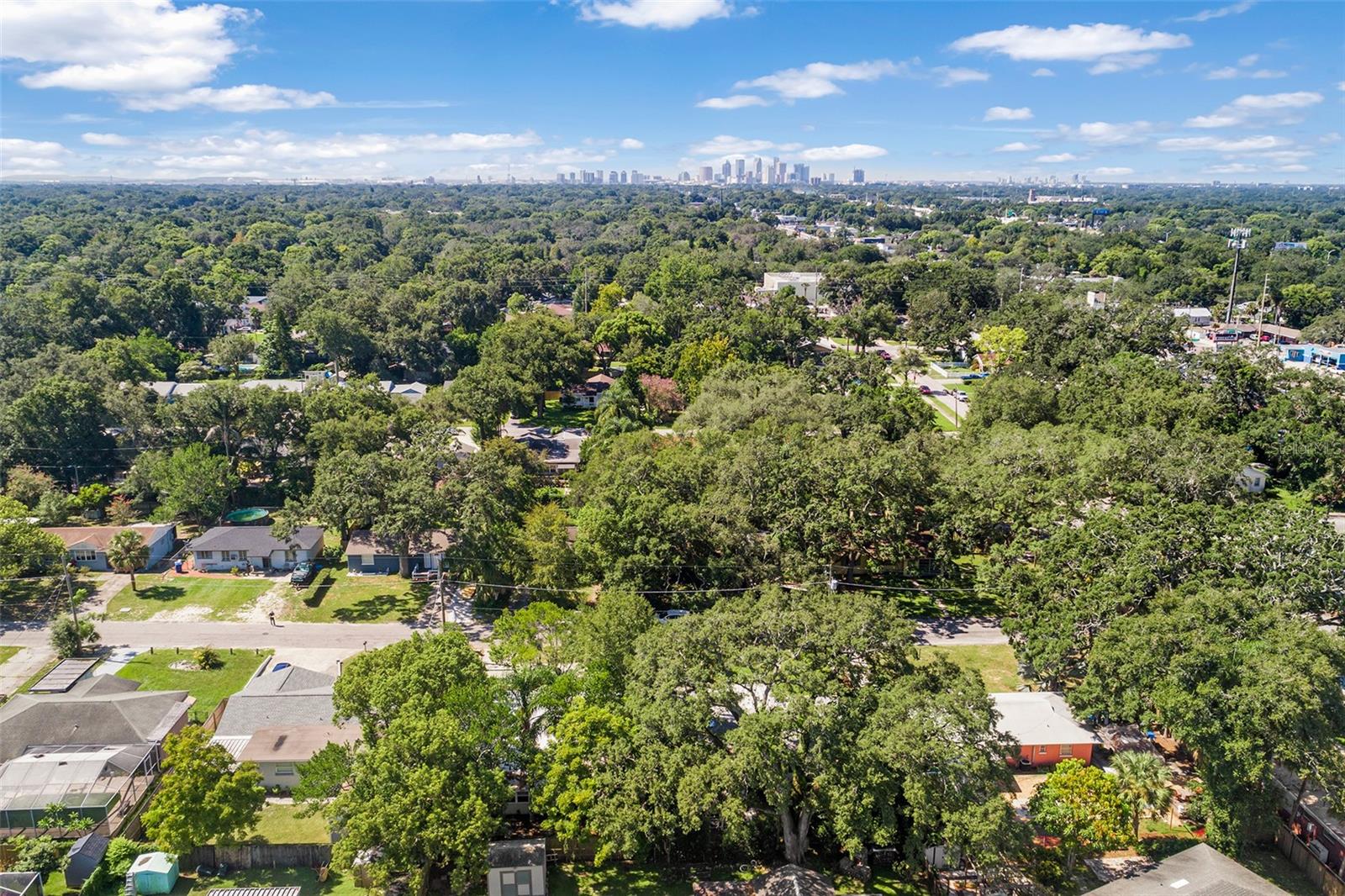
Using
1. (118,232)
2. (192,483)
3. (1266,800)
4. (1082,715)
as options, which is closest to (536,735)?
(1082,715)

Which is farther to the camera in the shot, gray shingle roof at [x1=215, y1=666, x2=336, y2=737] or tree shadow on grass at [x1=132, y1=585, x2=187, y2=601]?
tree shadow on grass at [x1=132, y1=585, x2=187, y2=601]

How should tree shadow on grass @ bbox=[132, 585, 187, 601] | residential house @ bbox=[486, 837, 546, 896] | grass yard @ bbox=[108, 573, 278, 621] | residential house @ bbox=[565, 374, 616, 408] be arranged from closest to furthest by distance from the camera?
residential house @ bbox=[486, 837, 546, 896]
grass yard @ bbox=[108, 573, 278, 621]
tree shadow on grass @ bbox=[132, 585, 187, 601]
residential house @ bbox=[565, 374, 616, 408]

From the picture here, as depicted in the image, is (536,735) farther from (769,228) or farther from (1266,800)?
(769,228)

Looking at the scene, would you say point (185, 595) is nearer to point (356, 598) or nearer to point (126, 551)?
point (126, 551)

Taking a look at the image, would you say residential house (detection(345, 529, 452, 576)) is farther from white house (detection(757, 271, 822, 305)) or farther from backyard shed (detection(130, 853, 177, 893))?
white house (detection(757, 271, 822, 305))

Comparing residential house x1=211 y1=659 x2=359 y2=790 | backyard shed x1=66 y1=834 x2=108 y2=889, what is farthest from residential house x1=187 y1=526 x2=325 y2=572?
backyard shed x1=66 y1=834 x2=108 y2=889

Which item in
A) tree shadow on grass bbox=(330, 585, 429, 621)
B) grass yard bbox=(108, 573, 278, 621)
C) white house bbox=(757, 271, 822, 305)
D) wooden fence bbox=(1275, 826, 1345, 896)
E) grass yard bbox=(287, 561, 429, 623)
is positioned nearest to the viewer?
wooden fence bbox=(1275, 826, 1345, 896)

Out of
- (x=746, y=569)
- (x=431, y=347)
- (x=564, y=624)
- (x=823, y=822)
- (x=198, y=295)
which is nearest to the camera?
(x=823, y=822)
